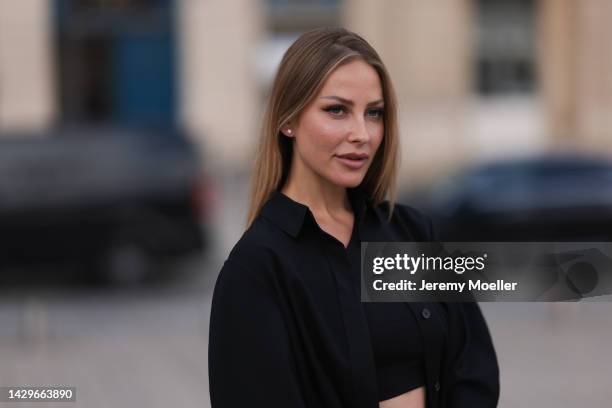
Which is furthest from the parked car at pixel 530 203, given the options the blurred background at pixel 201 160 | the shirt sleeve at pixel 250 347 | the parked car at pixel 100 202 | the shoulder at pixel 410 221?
the shirt sleeve at pixel 250 347

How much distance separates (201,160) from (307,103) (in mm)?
9739

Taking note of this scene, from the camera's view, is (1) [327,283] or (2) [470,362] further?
(2) [470,362]

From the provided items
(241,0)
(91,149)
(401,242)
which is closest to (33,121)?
(241,0)

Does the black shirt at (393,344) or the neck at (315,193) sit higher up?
the neck at (315,193)

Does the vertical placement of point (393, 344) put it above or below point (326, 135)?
below

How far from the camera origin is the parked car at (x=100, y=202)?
11.3 metres

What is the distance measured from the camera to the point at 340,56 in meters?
2.28

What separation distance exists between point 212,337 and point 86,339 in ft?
24.2

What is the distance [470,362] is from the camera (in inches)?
98.7

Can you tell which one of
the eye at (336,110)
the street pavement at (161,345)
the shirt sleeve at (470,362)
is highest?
the eye at (336,110)

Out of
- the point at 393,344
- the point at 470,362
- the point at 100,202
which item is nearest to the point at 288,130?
the point at 393,344

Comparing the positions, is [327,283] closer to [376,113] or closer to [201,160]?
[376,113]

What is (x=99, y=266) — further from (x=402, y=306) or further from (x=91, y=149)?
(x=402, y=306)

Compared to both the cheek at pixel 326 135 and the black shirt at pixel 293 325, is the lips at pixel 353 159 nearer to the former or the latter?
the cheek at pixel 326 135
